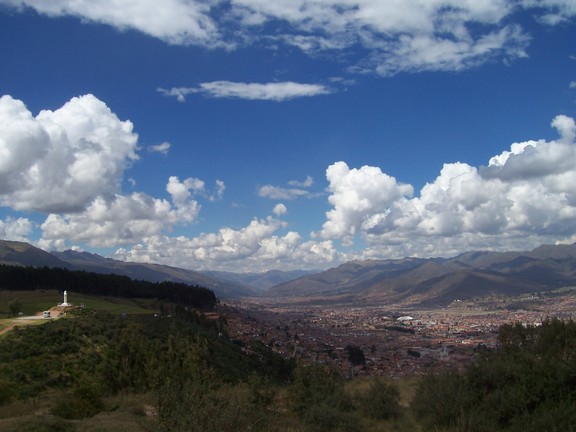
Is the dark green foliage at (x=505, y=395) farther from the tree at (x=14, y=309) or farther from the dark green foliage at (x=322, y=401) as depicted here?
the tree at (x=14, y=309)

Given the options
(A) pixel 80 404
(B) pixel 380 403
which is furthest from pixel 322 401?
(A) pixel 80 404

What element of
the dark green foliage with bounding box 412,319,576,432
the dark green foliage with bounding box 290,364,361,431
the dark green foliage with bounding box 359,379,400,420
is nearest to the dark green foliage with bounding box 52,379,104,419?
the dark green foliage with bounding box 290,364,361,431

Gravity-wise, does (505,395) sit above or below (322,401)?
above

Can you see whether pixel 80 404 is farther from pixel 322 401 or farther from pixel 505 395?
pixel 505 395

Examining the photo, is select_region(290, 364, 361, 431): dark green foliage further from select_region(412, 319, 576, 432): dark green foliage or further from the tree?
the tree

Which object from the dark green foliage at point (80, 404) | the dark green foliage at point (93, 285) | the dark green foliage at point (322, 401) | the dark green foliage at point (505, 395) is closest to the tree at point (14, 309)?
the dark green foliage at point (93, 285)

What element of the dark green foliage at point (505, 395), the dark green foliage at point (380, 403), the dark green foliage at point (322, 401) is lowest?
the dark green foliage at point (380, 403)

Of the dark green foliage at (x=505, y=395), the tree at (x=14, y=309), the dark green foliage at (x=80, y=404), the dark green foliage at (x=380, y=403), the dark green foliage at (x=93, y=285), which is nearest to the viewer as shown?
the dark green foliage at (x=505, y=395)
